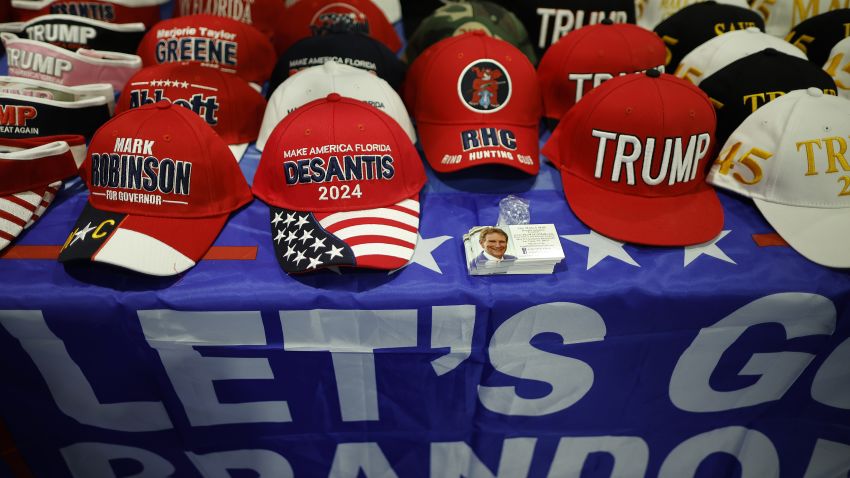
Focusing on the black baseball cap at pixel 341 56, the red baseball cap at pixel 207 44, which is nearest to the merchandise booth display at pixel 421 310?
the black baseball cap at pixel 341 56

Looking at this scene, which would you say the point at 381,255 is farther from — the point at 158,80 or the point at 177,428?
the point at 158,80

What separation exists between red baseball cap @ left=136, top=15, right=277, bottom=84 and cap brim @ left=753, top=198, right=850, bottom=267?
54.3 inches

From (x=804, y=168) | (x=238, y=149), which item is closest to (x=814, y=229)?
(x=804, y=168)

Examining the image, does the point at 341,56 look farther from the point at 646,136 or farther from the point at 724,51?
the point at 724,51

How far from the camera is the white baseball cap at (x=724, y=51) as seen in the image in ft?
4.73

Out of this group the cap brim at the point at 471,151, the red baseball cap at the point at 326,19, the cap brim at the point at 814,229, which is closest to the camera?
the cap brim at the point at 814,229

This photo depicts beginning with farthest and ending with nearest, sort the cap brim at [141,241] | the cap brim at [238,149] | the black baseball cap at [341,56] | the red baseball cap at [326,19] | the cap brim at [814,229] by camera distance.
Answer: the red baseball cap at [326,19]
the black baseball cap at [341,56]
the cap brim at [238,149]
the cap brim at [814,229]
the cap brim at [141,241]

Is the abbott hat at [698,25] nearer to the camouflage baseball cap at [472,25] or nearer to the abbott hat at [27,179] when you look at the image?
the camouflage baseball cap at [472,25]

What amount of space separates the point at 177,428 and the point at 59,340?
304 millimetres

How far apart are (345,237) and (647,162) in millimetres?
665

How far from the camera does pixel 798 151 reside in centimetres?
117

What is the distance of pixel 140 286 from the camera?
1.05 metres

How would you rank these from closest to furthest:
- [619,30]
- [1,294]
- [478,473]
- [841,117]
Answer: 1. [1,294]
2. [841,117]
3. [478,473]
4. [619,30]

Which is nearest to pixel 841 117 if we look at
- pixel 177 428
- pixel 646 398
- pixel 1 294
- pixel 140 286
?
pixel 646 398
